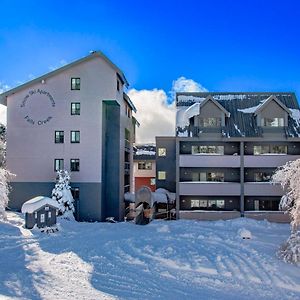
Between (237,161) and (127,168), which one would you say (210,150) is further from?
(127,168)

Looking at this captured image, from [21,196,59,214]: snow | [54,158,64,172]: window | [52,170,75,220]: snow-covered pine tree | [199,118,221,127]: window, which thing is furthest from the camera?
[199,118,221,127]: window

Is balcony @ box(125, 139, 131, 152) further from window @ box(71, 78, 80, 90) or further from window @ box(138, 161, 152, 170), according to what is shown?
window @ box(71, 78, 80, 90)

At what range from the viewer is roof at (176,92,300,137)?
104 feet

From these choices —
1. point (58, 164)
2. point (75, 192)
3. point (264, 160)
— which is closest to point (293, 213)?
point (264, 160)

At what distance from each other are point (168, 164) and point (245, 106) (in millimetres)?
9082

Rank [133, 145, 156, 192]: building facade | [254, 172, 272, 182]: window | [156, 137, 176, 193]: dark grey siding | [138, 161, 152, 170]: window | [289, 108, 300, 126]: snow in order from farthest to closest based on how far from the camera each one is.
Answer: [138, 161, 152, 170]: window < [133, 145, 156, 192]: building facade < [156, 137, 176, 193]: dark grey siding < [289, 108, 300, 126]: snow < [254, 172, 272, 182]: window

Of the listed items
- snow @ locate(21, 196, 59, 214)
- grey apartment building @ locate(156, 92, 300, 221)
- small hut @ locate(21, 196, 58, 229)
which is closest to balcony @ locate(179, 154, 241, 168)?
grey apartment building @ locate(156, 92, 300, 221)

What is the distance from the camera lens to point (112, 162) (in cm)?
3341

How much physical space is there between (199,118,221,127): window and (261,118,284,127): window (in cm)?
395

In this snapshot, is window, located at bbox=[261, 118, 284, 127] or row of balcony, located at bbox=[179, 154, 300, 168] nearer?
row of balcony, located at bbox=[179, 154, 300, 168]

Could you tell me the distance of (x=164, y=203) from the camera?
33.0 metres

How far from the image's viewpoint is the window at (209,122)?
105 ft

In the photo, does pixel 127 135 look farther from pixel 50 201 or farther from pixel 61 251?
pixel 61 251

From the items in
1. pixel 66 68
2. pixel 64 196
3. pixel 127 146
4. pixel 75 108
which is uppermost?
pixel 66 68
